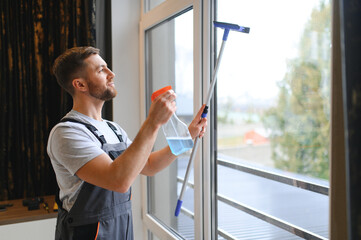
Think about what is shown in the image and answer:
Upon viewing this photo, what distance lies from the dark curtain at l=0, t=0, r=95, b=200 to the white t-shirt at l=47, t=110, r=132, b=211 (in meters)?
1.38

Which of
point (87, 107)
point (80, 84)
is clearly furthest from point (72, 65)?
point (87, 107)

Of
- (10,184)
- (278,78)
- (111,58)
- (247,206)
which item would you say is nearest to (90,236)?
(247,206)

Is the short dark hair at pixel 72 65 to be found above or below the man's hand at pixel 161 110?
above

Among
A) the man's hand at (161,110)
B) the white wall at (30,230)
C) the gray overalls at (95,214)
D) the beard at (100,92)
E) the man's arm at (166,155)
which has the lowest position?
the white wall at (30,230)

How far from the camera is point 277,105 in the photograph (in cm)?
160

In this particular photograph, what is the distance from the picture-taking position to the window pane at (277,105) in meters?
1.30

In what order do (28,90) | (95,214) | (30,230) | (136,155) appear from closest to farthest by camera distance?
(136,155)
(95,214)
(30,230)
(28,90)

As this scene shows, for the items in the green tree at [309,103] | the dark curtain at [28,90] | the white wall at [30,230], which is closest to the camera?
the green tree at [309,103]

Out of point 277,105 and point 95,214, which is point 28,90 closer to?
point 95,214

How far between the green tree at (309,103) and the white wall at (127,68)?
1311mm

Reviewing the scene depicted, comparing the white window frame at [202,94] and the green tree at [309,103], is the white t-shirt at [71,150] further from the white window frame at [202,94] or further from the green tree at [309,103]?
the green tree at [309,103]

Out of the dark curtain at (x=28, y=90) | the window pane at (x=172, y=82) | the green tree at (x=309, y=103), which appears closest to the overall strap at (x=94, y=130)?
the window pane at (x=172, y=82)

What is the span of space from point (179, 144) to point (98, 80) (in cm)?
48

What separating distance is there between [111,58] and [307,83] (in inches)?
61.6
